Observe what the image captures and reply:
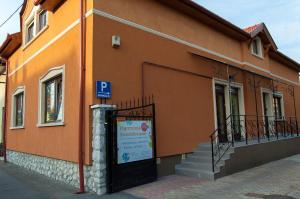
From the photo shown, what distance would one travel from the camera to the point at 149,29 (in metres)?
8.75

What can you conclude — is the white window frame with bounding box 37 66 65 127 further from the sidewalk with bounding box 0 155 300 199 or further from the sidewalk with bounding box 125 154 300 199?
the sidewalk with bounding box 125 154 300 199

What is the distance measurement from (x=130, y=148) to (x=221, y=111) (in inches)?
212

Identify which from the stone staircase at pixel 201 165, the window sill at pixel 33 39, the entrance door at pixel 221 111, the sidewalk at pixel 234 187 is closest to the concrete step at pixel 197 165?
the stone staircase at pixel 201 165

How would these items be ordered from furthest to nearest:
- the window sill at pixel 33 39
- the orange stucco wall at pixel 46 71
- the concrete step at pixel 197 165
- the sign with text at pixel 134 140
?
the window sill at pixel 33 39
the concrete step at pixel 197 165
the orange stucco wall at pixel 46 71
the sign with text at pixel 134 140

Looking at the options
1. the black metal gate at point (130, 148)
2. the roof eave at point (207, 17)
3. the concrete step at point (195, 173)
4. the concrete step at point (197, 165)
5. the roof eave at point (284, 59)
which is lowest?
the concrete step at point (195, 173)

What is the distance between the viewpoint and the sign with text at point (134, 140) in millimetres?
6949

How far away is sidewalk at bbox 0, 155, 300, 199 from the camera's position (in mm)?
6344

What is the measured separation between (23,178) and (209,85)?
686 centimetres

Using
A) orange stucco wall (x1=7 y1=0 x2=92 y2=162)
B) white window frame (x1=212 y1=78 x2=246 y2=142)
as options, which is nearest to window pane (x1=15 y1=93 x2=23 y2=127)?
orange stucco wall (x1=7 y1=0 x2=92 y2=162)

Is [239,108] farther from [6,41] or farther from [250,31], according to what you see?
[6,41]

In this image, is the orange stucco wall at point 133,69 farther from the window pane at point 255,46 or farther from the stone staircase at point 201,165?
the window pane at point 255,46

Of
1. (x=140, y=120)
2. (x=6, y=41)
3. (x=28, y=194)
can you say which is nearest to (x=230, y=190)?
(x=140, y=120)

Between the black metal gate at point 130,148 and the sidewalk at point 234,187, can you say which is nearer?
the sidewalk at point 234,187

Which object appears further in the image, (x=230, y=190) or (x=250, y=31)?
(x=250, y=31)
